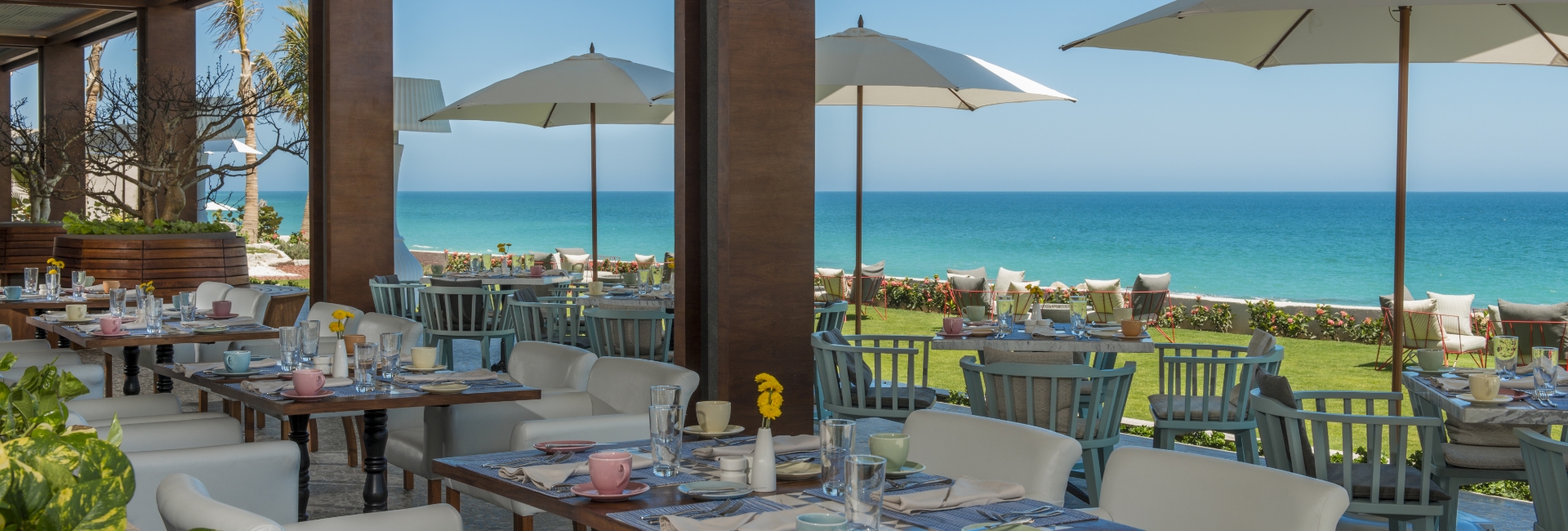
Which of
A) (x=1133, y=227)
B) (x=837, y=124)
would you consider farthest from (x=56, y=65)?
(x=1133, y=227)

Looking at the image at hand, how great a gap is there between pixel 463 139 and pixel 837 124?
17.5 metres

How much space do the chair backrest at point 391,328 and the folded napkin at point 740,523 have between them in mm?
2858

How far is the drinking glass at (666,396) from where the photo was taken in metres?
2.40

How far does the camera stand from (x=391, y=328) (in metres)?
5.16

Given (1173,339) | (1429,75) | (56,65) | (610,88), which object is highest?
(1429,75)

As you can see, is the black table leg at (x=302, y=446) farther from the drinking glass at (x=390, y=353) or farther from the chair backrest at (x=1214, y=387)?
the chair backrest at (x=1214, y=387)

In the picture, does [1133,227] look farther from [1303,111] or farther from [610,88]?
[610,88]

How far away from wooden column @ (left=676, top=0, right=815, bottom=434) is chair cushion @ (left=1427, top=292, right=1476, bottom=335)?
9217 millimetres

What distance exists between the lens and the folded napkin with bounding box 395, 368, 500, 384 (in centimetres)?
385

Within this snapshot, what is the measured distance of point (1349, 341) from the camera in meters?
13.5

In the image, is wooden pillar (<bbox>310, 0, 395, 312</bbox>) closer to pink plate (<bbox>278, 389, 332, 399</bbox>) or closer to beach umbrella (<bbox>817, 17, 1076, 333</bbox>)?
beach umbrella (<bbox>817, 17, 1076, 333</bbox>)

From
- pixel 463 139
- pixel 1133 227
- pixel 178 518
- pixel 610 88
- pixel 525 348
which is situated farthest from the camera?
pixel 463 139

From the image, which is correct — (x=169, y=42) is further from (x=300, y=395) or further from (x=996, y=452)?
(x=996, y=452)

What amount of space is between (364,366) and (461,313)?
383 centimetres
